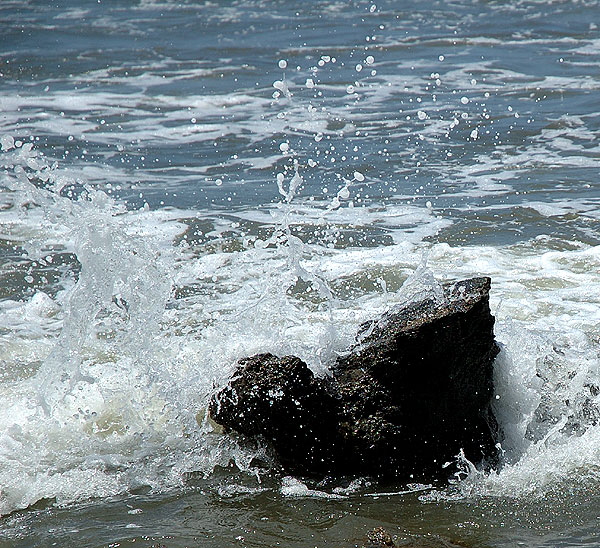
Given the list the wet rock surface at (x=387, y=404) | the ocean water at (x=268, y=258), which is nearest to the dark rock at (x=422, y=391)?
the wet rock surface at (x=387, y=404)

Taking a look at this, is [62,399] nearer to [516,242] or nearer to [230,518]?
[230,518]

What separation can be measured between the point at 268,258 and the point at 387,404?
12.1 ft

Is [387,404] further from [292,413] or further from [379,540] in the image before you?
[379,540]

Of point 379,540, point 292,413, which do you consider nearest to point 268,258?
point 292,413

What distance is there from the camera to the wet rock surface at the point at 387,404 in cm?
410

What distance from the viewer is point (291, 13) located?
22.4m

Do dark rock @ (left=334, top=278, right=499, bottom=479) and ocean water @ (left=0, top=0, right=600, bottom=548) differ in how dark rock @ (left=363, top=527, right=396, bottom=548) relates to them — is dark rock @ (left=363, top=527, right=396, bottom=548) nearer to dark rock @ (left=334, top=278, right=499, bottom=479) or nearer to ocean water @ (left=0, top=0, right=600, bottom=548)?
ocean water @ (left=0, top=0, right=600, bottom=548)

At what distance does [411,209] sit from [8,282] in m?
4.02

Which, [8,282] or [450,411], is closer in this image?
[450,411]

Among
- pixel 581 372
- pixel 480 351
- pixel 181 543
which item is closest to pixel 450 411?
pixel 480 351

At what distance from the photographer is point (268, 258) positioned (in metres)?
7.67

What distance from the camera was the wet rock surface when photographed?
13.5 ft

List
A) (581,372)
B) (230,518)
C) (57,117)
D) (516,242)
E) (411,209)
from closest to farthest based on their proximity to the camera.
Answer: (230,518) → (581,372) → (516,242) → (411,209) → (57,117)

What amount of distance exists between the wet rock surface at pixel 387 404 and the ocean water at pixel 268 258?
0.13 meters
